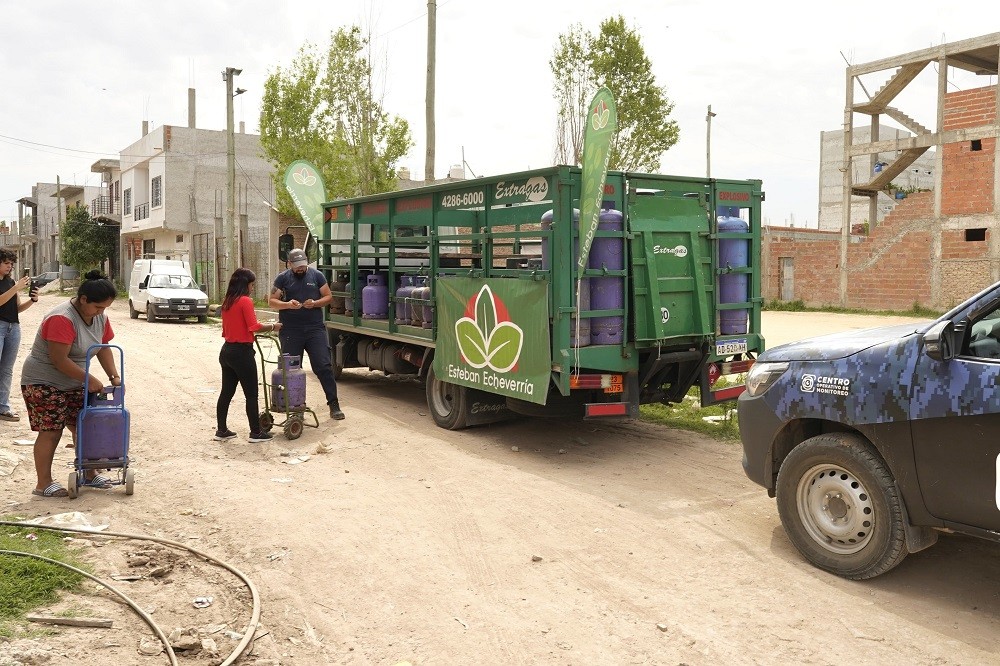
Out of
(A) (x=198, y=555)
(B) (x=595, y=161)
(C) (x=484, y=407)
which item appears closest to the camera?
(A) (x=198, y=555)

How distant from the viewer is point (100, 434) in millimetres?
6160

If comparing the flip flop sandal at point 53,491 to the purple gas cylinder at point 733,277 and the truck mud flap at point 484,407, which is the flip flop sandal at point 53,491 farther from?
the purple gas cylinder at point 733,277

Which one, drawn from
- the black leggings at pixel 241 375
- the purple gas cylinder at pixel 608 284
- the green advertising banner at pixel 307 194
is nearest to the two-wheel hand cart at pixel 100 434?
the black leggings at pixel 241 375

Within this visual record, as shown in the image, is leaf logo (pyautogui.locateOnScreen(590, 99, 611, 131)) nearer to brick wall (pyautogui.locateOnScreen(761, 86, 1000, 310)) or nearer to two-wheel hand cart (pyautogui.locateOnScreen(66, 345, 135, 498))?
two-wheel hand cart (pyautogui.locateOnScreen(66, 345, 135, 498))

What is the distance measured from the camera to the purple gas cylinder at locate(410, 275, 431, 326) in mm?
9586

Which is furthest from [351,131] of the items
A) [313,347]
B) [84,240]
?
[84,240]

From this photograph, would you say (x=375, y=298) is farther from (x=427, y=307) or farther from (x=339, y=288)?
(x=427, y=307)

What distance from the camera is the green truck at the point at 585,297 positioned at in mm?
7336

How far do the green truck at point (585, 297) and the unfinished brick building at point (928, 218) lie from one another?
1982cm

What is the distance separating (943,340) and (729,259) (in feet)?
13.2

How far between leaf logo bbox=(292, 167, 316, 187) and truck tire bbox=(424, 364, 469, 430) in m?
4.56

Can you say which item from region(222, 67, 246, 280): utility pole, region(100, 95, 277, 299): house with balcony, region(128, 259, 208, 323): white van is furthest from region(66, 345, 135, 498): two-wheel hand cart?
region(100, 95, 277, 299): house with balcony

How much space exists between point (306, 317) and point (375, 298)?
4.43ft

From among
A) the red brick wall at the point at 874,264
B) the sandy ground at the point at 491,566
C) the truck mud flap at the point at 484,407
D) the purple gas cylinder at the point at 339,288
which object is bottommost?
the sandy ground at the point at 491,566
